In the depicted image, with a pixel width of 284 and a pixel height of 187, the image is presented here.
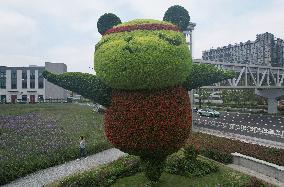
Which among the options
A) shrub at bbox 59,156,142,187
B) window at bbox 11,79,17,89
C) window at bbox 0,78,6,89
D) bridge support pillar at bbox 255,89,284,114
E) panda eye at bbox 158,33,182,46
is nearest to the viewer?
panda eye at bbox 158,33,182,46

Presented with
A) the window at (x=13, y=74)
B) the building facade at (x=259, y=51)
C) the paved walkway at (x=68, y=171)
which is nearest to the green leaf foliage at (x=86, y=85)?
the paved walkway at (x=68, y=171)

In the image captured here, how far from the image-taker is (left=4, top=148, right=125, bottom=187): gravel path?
599 inches

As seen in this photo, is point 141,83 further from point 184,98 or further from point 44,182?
point 44,182

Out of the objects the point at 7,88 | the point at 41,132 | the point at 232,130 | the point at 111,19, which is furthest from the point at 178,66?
the point at 7,88

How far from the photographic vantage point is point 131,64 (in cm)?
1000

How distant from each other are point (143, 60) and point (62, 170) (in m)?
9.66

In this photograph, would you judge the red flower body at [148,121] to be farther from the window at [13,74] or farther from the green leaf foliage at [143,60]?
the window at [13,74]

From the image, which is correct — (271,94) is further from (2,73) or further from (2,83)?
(2,83)

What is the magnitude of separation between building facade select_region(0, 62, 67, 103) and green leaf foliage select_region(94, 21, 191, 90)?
74.4m

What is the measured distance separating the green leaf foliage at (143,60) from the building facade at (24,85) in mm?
74421

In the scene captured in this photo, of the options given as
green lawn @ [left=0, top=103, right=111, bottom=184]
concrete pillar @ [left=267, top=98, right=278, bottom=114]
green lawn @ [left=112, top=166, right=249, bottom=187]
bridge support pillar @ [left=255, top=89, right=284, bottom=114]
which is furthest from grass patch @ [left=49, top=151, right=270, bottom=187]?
concrete pillar @ [left=267, top=98, right=278, bottom=114]

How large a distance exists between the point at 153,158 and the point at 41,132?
17.3 metres

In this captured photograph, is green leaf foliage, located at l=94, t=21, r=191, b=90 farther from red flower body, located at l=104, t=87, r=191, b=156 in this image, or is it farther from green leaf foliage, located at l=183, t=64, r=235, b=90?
green leaf foliage, located at l=183, t=64, r=235, b=90

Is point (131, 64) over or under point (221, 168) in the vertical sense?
over
